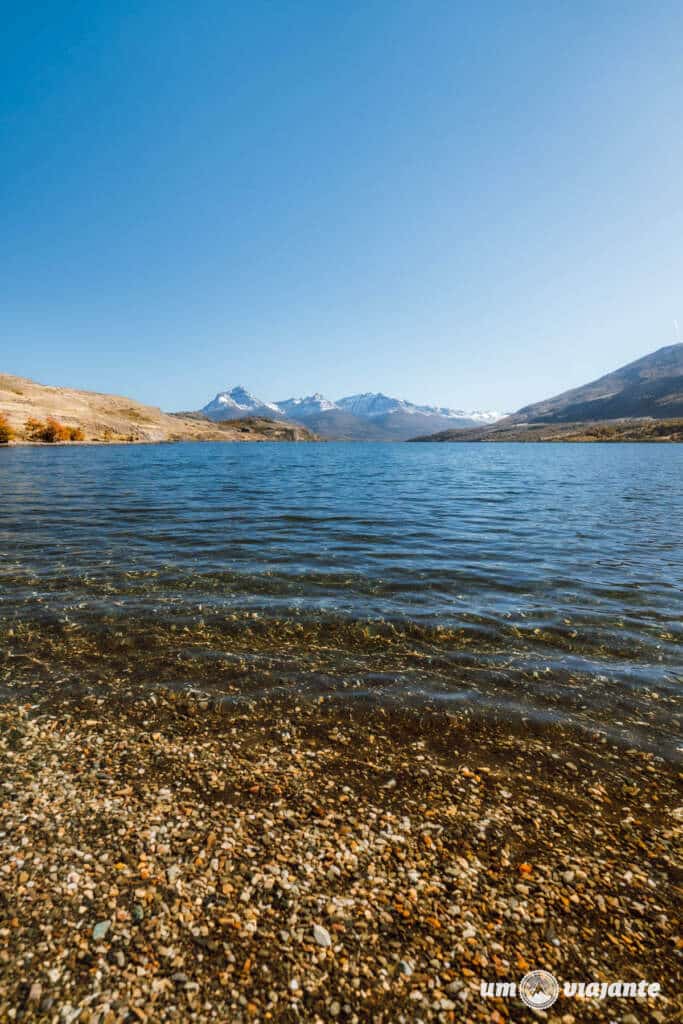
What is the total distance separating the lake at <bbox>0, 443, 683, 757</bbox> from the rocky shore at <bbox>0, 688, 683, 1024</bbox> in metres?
1.74

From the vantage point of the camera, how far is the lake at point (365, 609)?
1159 centimetres

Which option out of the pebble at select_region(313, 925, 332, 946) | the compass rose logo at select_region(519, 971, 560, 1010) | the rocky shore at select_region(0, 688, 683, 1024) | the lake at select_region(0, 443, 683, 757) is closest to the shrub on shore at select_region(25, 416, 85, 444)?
the lake at select_region(0, 443, 683, 757)

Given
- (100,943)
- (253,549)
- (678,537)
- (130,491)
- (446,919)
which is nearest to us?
(100,943)

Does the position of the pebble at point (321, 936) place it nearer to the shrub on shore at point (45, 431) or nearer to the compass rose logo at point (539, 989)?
the compass rose logo at point (539, 989)

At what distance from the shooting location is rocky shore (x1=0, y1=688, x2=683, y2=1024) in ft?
16.3

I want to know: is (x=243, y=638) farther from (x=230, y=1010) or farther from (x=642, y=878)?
(x=642, y=878)

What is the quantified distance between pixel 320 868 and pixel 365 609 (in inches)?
402

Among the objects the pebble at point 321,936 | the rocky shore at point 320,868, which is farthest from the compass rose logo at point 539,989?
the pebble at point 321,936

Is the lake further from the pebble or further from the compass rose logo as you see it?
the pebble

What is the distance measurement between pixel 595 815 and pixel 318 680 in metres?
6.69

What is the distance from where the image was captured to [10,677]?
452 inches

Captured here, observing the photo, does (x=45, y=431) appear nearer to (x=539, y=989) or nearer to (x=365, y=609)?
(x=365, y=609)

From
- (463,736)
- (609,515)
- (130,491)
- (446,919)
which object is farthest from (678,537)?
(130,491)

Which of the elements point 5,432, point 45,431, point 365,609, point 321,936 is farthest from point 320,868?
point 45,431
